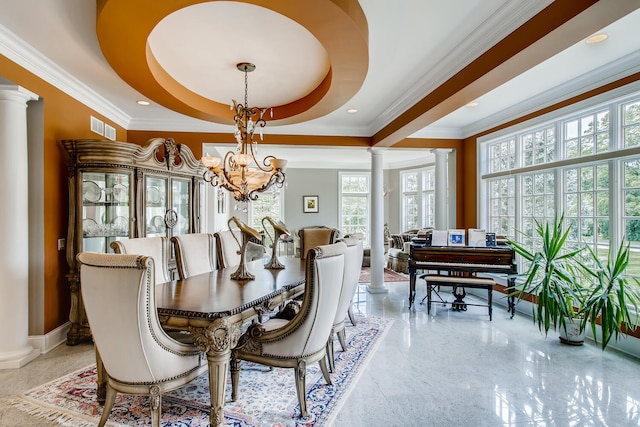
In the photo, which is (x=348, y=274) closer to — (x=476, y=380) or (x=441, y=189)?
(x=476, y=380)

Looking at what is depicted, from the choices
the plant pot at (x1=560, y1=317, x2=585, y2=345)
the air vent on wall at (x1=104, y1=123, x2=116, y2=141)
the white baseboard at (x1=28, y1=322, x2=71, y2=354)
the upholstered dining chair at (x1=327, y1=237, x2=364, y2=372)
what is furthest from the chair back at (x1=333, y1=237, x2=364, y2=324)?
the air vent on wall at (x1=104, y1=123, x2=116, y2=141)

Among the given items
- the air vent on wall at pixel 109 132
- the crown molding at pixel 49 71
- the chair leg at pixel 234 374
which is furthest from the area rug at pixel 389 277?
the crown molding at pixel 49 71

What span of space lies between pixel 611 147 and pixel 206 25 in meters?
4.00

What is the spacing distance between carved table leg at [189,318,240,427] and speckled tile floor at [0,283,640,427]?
757mm

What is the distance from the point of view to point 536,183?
4.61m

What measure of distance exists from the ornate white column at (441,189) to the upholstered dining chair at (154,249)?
4.40 meters

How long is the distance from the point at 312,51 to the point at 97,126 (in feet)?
9.39

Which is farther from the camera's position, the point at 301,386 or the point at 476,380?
the point at 476,380

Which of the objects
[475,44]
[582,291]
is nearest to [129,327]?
[475,44]

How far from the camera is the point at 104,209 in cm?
381

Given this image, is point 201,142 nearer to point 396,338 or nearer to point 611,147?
point 396,338

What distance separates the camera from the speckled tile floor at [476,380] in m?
2.26

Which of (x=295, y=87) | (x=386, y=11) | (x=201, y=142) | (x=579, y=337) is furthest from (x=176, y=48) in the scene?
(x=579, y=337)

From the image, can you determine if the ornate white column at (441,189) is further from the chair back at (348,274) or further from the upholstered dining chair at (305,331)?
the upholstered dining chair at (305,331)
